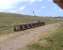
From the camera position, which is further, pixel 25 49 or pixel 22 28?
pixel 22 28

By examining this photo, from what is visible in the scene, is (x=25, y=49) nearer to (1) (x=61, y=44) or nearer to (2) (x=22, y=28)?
(1) (x=61, y=44)

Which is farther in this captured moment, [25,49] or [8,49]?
[8,49]

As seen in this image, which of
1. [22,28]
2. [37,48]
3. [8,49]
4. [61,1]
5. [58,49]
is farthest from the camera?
[22,28]

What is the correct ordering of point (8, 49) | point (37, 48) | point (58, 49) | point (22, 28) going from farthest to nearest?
point (22, 28) → point (8, 49) → point (37, 48) → point (58, 49)

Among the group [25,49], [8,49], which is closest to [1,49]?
[8,49]

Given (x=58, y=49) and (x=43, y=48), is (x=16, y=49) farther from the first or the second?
(x=58, y=49)

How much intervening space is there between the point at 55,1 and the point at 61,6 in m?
0.12

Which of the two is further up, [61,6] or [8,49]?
[61,6]

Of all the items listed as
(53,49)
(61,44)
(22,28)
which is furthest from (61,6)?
(22,28)

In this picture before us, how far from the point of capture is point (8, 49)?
13250 millimetres

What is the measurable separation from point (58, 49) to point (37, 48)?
1.53m

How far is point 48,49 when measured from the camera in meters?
11.7

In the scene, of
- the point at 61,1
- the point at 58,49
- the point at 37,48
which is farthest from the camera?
the point at 37,48

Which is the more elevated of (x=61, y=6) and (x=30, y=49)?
(x=61, y=6)
